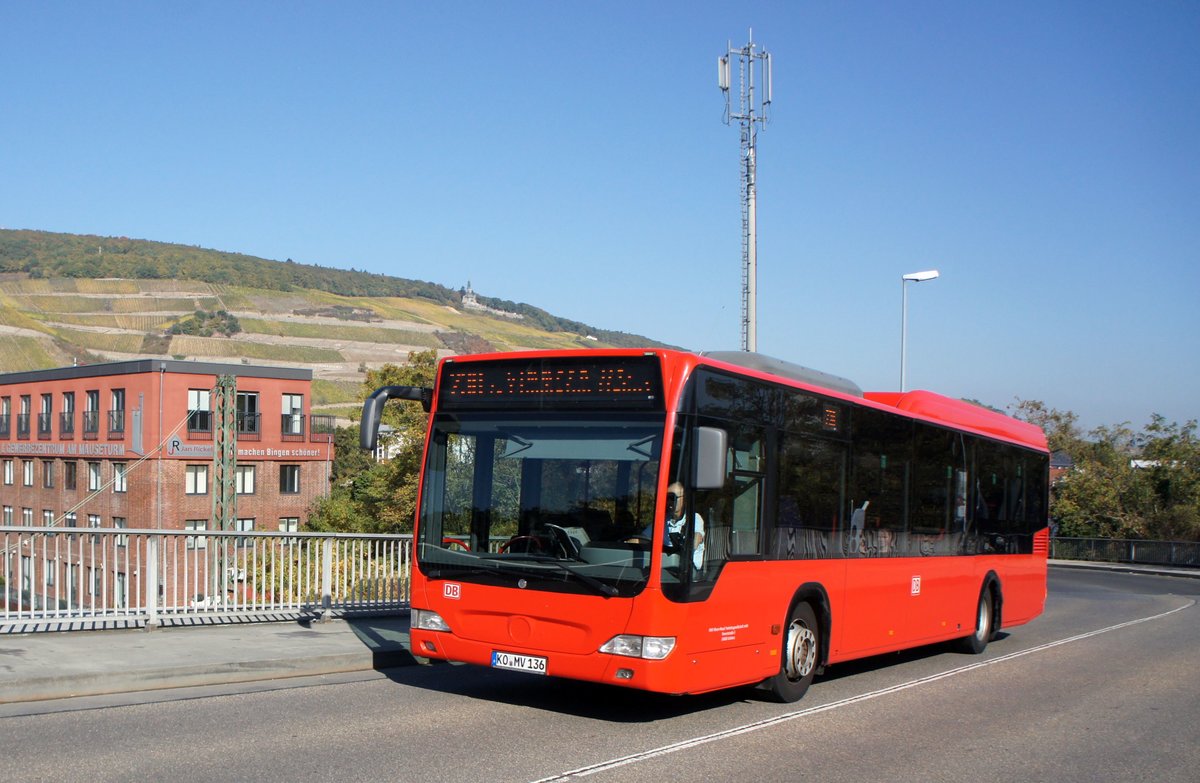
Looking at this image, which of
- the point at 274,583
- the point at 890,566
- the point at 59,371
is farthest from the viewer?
the point at 59,371

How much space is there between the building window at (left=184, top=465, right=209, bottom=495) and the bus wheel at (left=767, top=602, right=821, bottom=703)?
6141 centimetres

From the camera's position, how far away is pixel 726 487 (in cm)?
960

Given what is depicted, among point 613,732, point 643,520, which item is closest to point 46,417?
point 613,732

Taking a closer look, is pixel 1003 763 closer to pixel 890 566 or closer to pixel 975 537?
pixel 890 566

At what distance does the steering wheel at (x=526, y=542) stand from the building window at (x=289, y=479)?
6483 cm

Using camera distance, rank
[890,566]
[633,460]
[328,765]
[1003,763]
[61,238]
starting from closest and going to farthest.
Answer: [328,765] → [1003,763] → [633,460] → [890,566] → [61,238]

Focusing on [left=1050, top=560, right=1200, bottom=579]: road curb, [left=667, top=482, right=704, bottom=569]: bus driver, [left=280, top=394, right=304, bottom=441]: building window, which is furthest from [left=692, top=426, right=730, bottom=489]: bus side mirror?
[left=280, top=394, right=304, bottom=441]: building window

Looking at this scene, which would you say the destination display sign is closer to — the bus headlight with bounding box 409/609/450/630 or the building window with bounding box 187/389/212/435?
the bus headlight with bounding box 409/609/450/630

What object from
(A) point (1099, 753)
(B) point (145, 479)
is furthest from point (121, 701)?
(B) point (145, 479)

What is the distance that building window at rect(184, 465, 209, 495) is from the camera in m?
67.0

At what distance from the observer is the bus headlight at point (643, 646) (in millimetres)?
8836

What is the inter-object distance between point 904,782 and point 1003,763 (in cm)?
115

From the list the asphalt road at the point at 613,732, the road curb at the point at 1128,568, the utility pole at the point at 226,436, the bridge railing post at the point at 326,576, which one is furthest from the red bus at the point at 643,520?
the road curb at the point at 1128,568

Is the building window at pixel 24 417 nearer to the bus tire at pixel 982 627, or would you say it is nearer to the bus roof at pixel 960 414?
the bus roof at pixel 960 414
